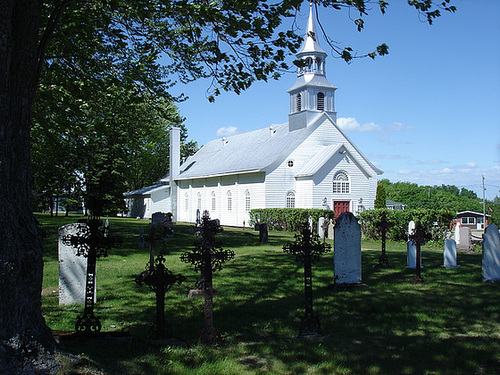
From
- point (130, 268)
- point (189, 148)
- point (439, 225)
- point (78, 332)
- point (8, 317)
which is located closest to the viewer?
point (8, 317)

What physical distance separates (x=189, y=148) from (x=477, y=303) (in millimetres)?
60014

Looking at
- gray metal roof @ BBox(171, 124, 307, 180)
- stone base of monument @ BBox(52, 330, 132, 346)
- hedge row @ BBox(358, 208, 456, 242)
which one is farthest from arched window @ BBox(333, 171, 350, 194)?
stone base of monument @ BBox(52, 330, 132, 346)

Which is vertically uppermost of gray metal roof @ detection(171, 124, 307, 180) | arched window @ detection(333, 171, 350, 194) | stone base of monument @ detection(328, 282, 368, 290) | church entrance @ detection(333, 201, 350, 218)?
gray metal roof @ detection(171, 124, 307, 180)

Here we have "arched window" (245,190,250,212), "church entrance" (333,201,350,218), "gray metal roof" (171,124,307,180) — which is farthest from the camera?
"arched window" (245,190,250,212)

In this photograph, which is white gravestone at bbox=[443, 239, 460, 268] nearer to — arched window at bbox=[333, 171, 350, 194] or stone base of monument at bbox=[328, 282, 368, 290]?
stone base of monument at bbox=[328, 282, 368, 290]

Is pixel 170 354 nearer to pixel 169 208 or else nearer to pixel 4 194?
pixel 4 194

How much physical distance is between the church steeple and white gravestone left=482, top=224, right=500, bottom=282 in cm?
2663

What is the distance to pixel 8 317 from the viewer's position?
4375 mm

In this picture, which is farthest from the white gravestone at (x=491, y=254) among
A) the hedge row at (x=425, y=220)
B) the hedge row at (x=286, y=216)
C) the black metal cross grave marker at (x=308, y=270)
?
the hedge row at (x=286, y=216)

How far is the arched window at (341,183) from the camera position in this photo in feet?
114

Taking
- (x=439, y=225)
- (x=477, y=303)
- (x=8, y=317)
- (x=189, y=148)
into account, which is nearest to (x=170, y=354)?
(x=8, y=317)

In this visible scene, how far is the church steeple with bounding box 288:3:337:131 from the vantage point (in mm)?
36562

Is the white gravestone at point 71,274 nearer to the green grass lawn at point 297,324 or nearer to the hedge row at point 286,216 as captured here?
the green grass lawn at point 297,324

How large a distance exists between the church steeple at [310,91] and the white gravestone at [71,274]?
29.5m
